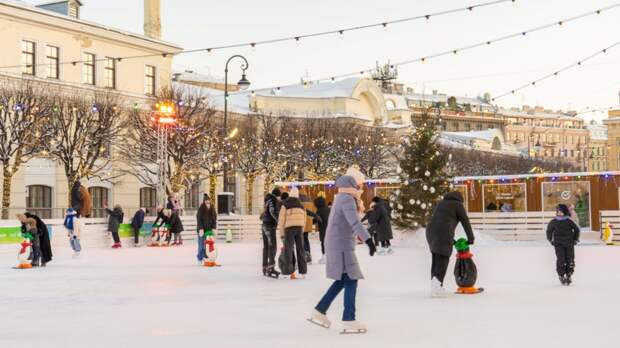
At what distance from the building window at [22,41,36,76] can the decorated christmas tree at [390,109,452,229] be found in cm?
1887

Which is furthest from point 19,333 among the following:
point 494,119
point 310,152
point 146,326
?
point 494,119

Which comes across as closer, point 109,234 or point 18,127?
point 109,234

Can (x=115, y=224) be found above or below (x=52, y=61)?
below

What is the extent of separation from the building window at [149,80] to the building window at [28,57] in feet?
24.3

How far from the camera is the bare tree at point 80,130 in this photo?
3753cm

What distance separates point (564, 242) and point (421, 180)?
14768mm

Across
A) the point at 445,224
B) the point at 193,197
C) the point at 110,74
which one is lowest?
the point at 445,224

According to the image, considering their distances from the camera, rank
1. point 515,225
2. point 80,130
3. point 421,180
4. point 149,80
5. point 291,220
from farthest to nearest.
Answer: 1. point 149,80
2. point 80,130
3. point 515,225
4. point 421,180
5. point 291,220

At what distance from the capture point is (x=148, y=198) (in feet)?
151

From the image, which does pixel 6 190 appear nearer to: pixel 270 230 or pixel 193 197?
pixel 193 197

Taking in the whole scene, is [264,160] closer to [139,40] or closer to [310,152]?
[310,152]

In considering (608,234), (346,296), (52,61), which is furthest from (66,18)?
(346,296)

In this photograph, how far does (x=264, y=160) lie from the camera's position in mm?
48656

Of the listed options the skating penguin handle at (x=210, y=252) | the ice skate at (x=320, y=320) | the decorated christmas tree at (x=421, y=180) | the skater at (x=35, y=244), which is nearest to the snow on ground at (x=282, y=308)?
the ice skate at (x=320, y=320)
